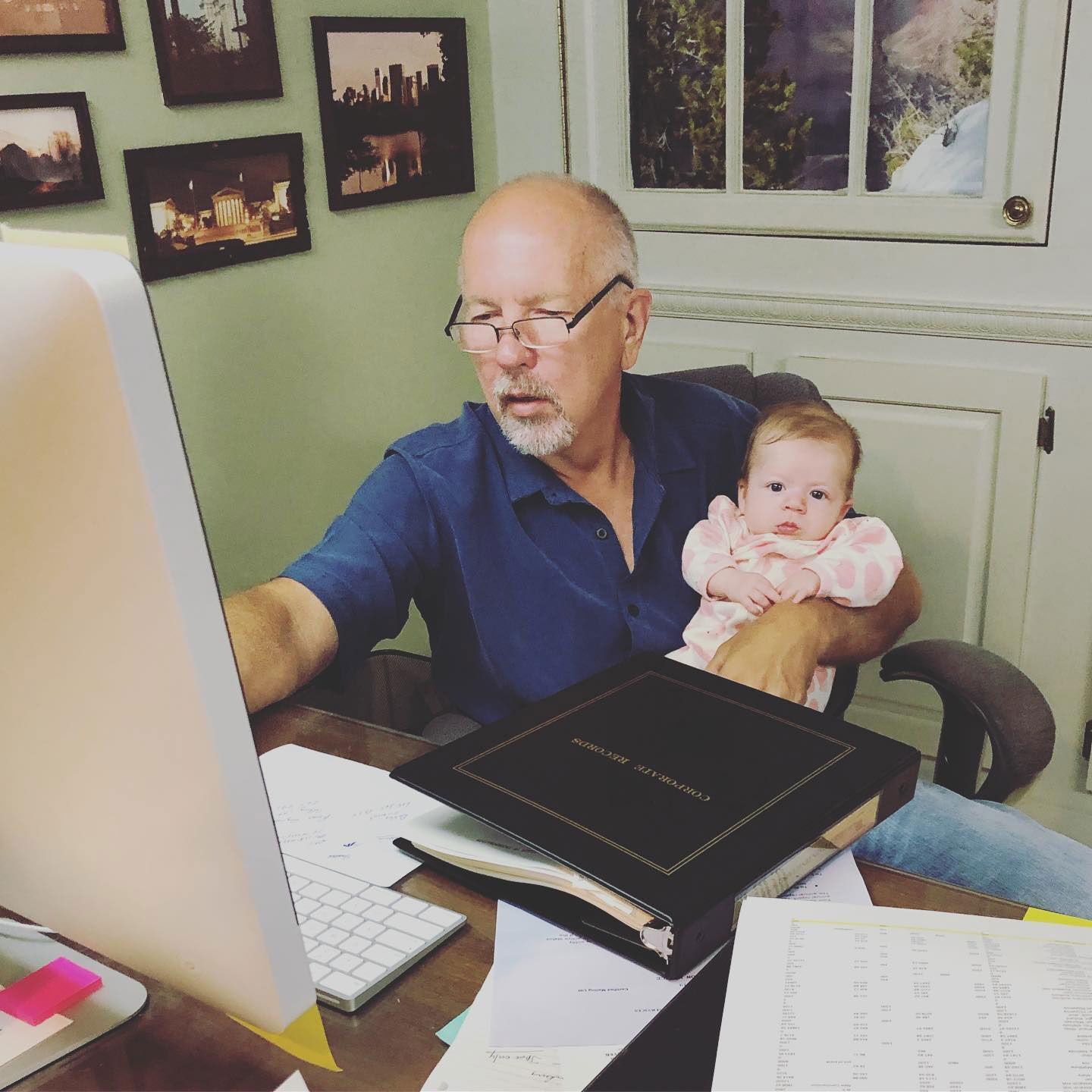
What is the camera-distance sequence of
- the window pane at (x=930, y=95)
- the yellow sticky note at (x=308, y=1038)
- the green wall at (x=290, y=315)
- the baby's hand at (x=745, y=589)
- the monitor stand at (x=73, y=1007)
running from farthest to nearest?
the window pane at (x=930, y=95), the green wall at (x=290, y=315), the baby's hand at (x=745, y=589), the monitor stand at (x=73, y=1007), the yellow sticky note at (x=308, y=1038)

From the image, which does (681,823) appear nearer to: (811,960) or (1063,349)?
(811,960)

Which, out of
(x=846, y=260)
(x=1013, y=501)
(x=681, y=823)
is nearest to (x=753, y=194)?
(x=846, y=260)

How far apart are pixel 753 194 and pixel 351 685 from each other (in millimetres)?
1454

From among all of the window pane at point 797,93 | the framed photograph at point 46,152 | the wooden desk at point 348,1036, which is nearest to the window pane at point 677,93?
the window pane at point 797,93

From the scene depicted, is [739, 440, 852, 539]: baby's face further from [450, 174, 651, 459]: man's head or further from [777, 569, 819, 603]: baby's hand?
[450, 174, 651, 459]: man's head

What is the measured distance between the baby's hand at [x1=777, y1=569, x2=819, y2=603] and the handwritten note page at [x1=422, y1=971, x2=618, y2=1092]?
0.86m

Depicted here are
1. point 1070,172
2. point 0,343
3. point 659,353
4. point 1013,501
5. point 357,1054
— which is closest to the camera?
point 0,343

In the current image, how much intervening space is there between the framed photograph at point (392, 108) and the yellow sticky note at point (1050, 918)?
6.04 feet

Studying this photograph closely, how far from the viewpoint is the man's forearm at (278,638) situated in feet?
3.95

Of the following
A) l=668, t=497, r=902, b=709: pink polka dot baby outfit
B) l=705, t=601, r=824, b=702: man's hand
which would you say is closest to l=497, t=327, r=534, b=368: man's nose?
l=668, t=497, r=902, b=709: pink polka dot baby outfit

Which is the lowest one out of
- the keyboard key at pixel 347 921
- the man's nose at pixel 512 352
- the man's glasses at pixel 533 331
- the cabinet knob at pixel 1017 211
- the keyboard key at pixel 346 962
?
the keyboard key at pixel 347 921

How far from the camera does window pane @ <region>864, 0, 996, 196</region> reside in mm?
2090

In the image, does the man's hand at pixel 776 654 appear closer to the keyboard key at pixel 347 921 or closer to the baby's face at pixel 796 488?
the baby's face at pixel 796 488

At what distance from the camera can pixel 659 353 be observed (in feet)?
8.56
